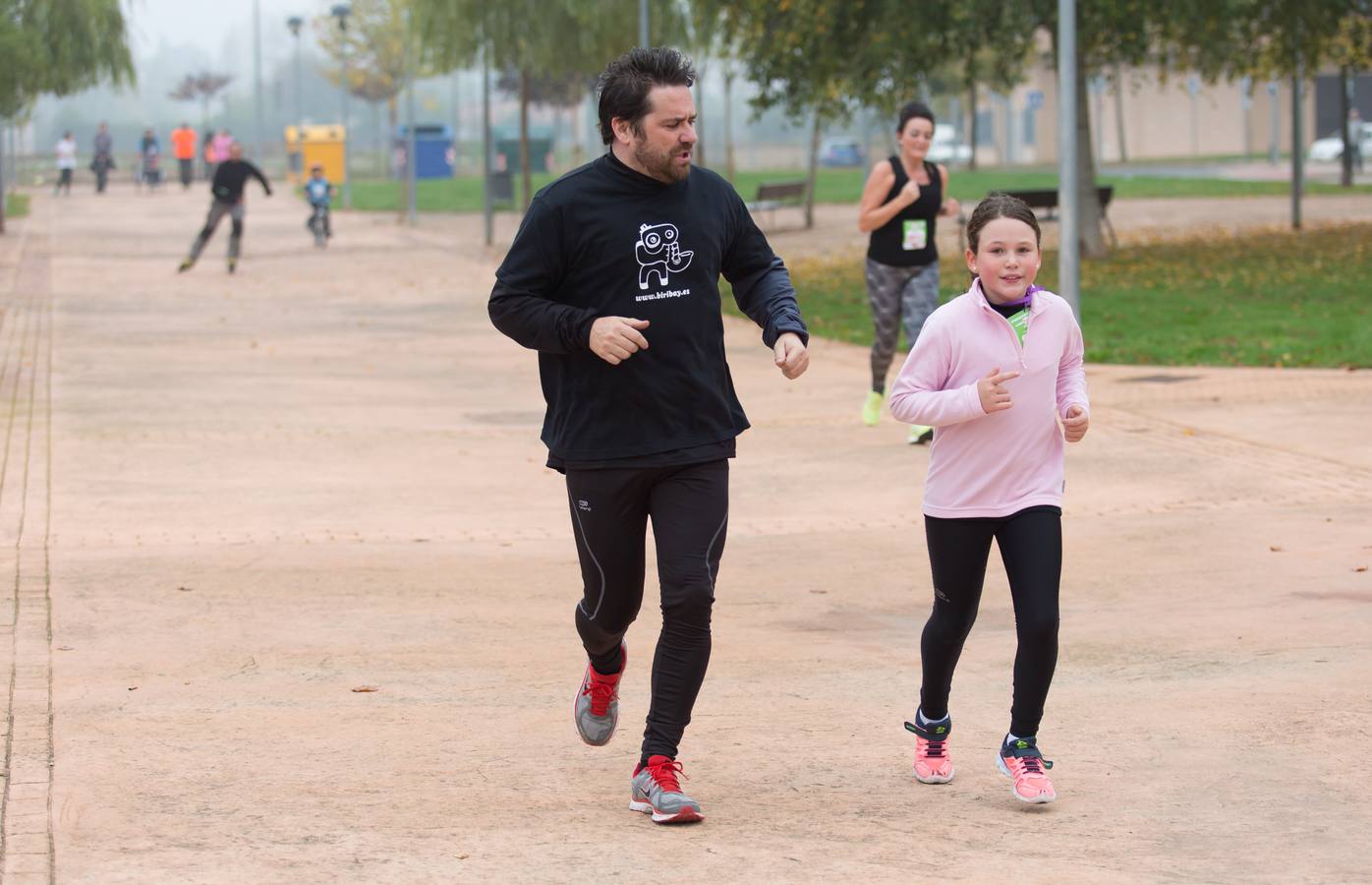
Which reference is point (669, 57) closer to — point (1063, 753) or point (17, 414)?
point (1063, 753)

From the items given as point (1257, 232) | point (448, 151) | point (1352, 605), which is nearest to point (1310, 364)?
point (1352, 605)

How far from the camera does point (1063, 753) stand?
5375 millimetres

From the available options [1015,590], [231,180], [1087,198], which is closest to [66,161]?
[231,180]

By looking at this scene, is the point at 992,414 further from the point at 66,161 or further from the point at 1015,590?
the point at 66,161

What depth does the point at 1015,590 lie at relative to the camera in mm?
4953

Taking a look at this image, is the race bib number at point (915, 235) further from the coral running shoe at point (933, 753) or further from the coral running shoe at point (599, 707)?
the coral running shoe at point (933, 753)

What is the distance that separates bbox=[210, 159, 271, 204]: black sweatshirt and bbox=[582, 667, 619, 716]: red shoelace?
23104 millimetres

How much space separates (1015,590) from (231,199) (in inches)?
944

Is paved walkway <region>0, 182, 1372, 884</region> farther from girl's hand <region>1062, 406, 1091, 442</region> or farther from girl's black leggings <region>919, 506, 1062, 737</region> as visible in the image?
girl's hand <region>1062, 406, 1091, 442</region>

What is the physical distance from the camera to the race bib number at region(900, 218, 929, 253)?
36.7ft

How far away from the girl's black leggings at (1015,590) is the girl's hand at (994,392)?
Result: 312 millimetres

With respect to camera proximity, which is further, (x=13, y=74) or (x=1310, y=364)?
(x=13, y=74)

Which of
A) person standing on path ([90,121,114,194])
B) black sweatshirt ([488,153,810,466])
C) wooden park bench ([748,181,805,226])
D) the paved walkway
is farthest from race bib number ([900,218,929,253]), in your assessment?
person standing on path ([90,121,114,194])

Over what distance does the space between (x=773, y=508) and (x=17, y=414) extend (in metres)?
5.85
